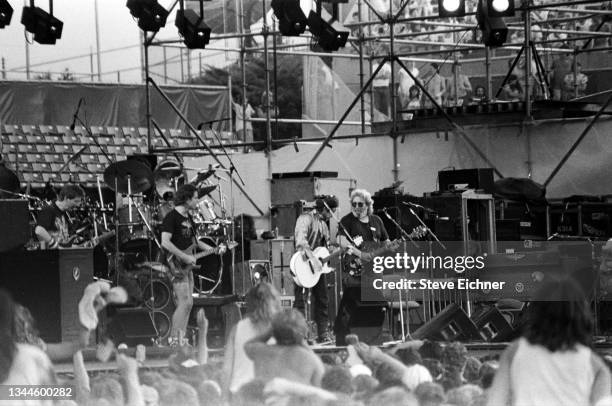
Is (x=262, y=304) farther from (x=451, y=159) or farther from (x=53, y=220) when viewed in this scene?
(x=451, y=159)

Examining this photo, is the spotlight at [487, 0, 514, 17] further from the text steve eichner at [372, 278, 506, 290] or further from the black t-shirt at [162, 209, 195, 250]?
the black t-shirt at [162, 209, 195, 250]

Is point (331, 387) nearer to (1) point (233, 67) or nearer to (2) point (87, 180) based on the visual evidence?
(2) point (87, 180)

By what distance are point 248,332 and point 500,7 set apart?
1027 cm

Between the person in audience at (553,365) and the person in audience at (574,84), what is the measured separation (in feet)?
55.3

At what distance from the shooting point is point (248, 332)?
910 centimetres

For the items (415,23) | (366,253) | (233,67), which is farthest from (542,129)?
(233,67)

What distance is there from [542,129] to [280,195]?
3.72 meters

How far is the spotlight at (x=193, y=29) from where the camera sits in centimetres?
2030

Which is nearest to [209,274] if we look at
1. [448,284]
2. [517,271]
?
[448,284]

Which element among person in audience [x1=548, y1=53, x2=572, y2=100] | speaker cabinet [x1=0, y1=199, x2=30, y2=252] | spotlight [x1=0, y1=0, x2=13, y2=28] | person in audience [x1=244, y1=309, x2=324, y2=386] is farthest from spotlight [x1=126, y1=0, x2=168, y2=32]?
person in audience [x1=244, y1=309, x2=324, y2=386]

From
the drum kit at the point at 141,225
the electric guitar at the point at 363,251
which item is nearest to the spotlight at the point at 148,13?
the drum kit at the point at 141,225

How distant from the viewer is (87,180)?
27234 millimetres

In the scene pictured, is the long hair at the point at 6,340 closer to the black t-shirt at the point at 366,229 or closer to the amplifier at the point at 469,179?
the black t-shirt at the point at 366,229

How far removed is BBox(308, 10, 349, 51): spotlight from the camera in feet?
65.4
